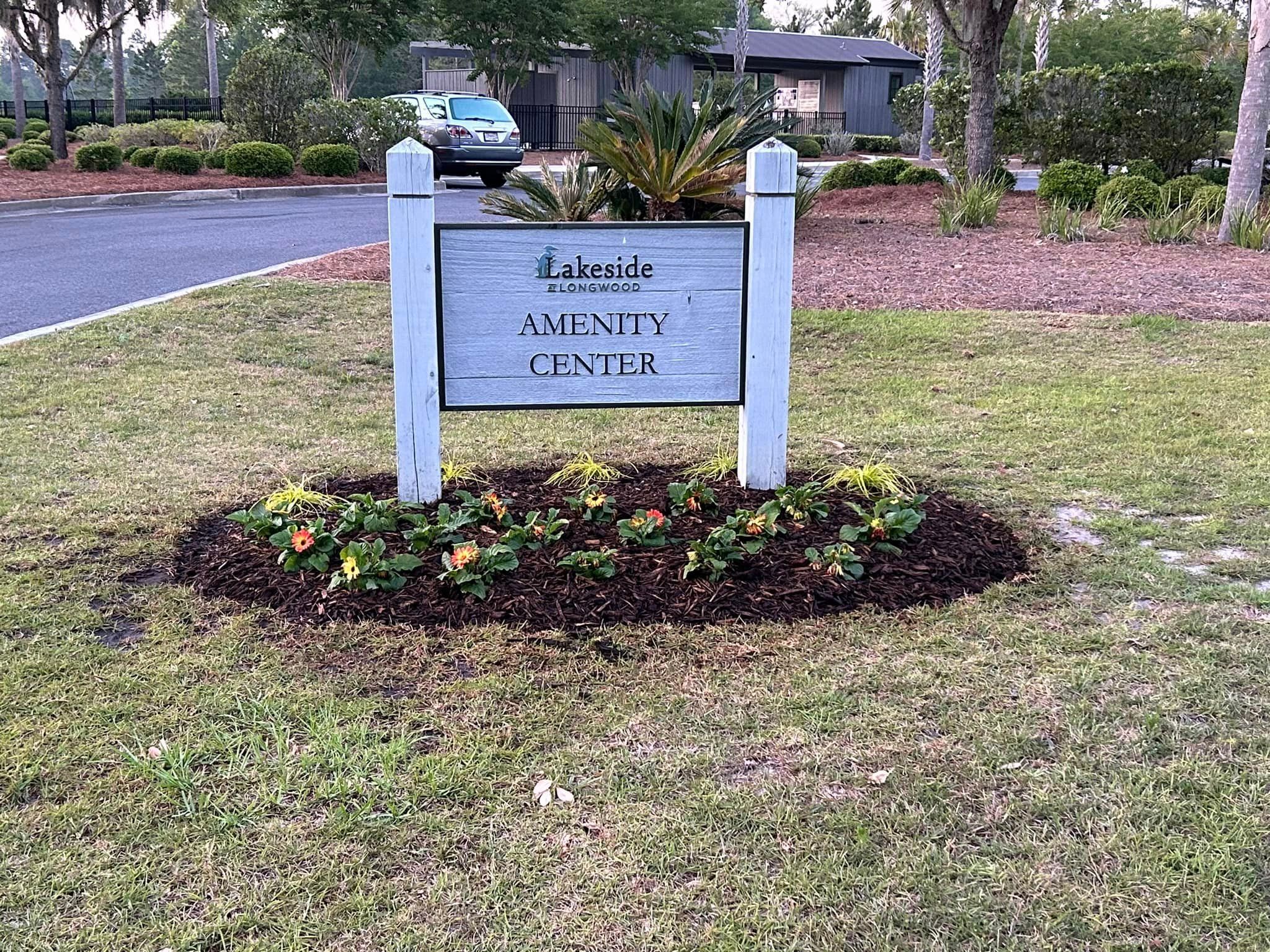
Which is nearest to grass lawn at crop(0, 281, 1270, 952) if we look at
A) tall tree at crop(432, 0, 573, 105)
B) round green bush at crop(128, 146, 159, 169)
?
round green bush at crop(128, 146, 159, 169)

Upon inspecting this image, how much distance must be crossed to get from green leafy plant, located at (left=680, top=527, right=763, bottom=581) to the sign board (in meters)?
0.68

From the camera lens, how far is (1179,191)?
13.6 meters

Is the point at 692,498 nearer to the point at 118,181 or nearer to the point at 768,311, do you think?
the point at 768,311

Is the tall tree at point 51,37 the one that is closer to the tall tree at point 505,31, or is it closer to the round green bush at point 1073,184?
the tall tree at point 505,31

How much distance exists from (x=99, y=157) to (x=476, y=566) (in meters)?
21.3

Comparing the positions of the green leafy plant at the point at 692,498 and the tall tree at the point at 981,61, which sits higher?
the tall tree at the point at 981,61

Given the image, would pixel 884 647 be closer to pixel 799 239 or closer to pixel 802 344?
pixel 802 344

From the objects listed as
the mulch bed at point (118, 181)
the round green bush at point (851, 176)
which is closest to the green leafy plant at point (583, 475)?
the round green bush at point (851, 176)

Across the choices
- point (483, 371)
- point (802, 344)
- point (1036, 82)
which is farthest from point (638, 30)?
point (483, 371)

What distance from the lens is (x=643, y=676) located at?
10.7 ft

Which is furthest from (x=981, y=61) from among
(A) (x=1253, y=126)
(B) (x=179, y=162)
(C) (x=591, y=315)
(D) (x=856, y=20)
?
(D) (x=856, y=20)

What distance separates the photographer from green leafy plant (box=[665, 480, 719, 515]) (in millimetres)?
4332

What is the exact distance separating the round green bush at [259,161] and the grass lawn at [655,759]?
17407mm

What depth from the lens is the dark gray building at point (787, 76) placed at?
41.2m
